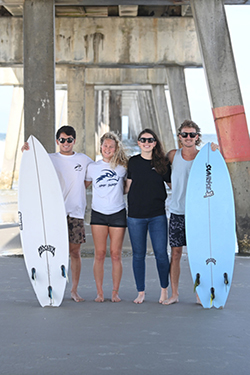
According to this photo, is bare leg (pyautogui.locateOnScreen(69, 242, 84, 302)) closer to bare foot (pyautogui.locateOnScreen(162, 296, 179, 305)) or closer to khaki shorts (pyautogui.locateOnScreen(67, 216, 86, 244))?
khaki shorts (pyautogui.locateOnScreen(67, 216, 86, 244))

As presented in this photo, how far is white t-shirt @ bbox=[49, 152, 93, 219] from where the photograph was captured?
4156mm

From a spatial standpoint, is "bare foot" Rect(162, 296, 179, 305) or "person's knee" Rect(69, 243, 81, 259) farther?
"person's knee" Rect(69, 243, 81, 259)

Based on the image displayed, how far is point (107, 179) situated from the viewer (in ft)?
13.3

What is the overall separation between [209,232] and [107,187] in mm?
929

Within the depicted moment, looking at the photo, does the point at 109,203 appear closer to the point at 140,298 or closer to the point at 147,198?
the point at 147,198

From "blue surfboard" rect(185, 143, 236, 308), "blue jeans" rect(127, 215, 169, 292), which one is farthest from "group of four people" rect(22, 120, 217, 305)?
"blue surfboard" rect(185, 143, 236, 308)

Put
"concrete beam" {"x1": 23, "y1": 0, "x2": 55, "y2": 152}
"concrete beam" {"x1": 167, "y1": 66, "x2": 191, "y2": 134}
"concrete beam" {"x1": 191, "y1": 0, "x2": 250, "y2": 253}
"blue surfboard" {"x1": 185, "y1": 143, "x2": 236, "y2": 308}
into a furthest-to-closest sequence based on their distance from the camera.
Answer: "concrete beam" {"x1": 167, "y1": 66, "x2": 191, "y2": 134} < "concrete beam" {"x1": 23, "y1": 0, "x2": 55, "y2": 152} < "concrete beam" {"x1": 191, "y1": 0, "x2": 250, "y2": 253} < "blue surfboard" {"x1": 185, "y1": 143, "x2": 236, "y2": 308}

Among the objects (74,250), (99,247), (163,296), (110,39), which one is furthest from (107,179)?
(110,39)

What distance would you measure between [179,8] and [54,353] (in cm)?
1087

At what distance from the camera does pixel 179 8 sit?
39.9 feet

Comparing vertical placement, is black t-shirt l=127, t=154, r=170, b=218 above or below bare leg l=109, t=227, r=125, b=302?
above

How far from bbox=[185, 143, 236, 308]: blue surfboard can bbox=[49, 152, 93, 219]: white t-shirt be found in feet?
2.98

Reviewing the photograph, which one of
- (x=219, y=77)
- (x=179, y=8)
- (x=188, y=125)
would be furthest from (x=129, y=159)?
(x=179, y=8)

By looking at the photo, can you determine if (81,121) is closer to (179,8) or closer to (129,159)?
(179,8)
